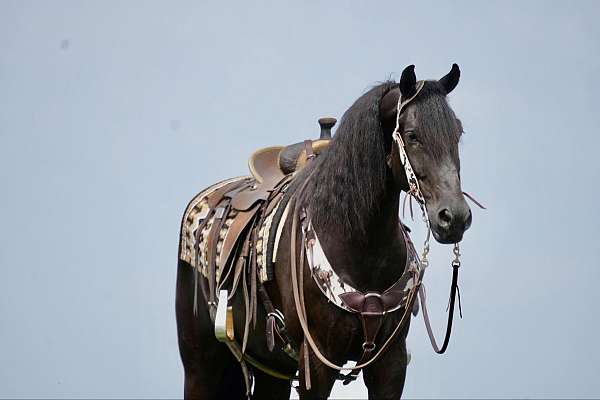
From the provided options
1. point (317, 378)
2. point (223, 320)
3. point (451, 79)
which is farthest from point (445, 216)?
point (223, 320)

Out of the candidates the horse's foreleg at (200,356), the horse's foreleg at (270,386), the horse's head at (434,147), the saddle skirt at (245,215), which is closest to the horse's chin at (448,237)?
the horse's head at (434,147)

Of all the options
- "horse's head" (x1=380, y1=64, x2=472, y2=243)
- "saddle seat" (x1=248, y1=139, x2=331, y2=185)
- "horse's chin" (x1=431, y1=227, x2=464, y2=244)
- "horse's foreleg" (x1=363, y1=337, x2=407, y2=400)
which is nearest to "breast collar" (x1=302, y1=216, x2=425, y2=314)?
"horse's foreleg" (x1=363, y1=337, x2=407, y2=400)

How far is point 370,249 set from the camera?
8.29 metres

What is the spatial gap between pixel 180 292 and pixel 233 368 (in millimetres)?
670

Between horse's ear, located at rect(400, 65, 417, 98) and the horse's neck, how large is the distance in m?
0.61

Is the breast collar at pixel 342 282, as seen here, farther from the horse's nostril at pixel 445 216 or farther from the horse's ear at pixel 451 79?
the horse's ear at pixel 451 79

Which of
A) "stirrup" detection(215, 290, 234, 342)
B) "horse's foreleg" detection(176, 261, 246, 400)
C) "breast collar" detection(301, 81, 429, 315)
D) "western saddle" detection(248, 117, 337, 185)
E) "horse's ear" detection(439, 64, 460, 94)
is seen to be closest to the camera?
"horse's ear" detection(439, 64, 460, 94)

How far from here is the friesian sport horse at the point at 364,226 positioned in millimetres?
7793

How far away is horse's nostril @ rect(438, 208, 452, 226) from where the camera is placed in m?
7.49

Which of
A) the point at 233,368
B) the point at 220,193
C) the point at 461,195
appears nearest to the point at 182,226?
the point at 220,193

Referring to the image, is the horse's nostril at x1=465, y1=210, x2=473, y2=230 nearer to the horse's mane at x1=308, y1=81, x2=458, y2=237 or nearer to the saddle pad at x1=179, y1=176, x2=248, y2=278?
the horse's mane at x1=308, y1=81, x2=458, y2=237

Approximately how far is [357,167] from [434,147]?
2.04 ft

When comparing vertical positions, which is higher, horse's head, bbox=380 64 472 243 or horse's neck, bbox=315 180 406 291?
horse's head, bbox=380 64 472 243

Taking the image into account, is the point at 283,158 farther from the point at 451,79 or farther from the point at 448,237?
the point at 448,237
